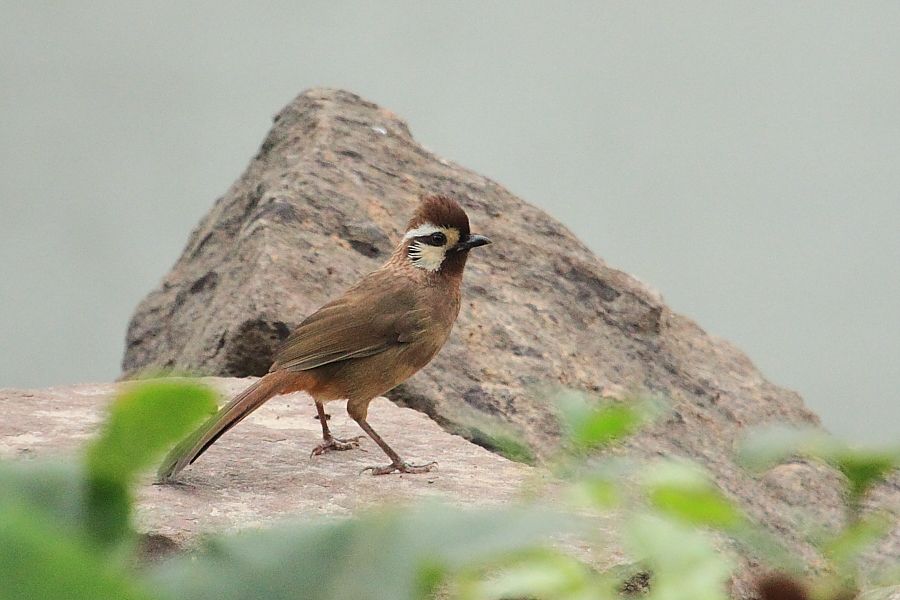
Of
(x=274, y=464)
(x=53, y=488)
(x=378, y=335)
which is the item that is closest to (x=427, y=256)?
(x=378, y=335)

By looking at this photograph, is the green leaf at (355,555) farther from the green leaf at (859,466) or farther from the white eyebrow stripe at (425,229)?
the white eyebrow stripe at (425,229)

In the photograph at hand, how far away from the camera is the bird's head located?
499 centimetres

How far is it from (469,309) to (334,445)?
1680 millimetres

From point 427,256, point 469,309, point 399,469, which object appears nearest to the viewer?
→ point 399,469

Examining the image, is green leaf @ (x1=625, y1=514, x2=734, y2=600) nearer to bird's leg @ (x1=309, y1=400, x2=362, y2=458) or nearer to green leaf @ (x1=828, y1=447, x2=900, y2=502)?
green leaf @ (x1=828, y1=447, x2=900, y2=502)

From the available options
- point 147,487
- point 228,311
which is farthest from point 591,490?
point 228,311

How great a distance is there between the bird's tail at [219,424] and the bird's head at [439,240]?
3.04ft

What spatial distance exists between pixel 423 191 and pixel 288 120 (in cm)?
101

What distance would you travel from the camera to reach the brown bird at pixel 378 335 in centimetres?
440

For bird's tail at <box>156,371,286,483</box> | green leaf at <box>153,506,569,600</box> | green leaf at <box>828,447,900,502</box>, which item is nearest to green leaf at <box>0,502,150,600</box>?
green leaf at <box>153,506,569,600</box>

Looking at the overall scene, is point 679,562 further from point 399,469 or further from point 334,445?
point 334,445

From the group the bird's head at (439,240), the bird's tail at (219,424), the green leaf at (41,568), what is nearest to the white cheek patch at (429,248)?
the bird's head at (439,240)

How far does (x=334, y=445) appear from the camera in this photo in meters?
4.59

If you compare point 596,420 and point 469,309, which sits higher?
point 469,309
